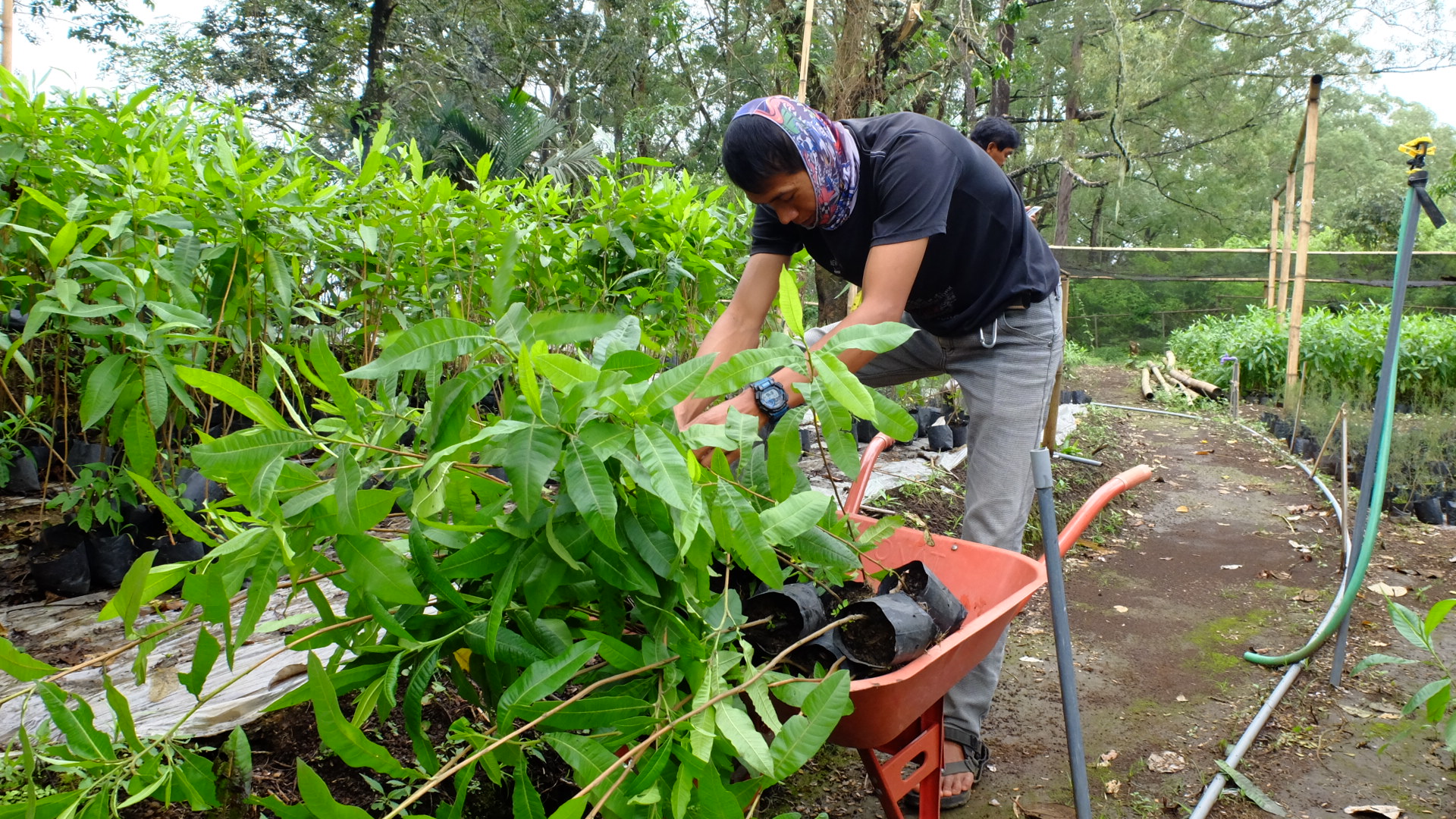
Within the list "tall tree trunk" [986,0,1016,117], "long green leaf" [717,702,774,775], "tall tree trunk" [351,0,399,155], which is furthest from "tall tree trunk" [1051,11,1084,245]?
"long green leaf" [717,702,774,775]

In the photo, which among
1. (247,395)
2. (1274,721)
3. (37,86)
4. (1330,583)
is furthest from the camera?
(1330,583)

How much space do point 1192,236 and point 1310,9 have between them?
372 inches

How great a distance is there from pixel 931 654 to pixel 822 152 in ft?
3.34

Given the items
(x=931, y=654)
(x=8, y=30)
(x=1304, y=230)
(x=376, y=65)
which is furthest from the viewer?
(x=376, y=65)

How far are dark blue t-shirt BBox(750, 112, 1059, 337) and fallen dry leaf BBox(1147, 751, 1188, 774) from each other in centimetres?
123

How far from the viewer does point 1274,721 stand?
2.48 meters

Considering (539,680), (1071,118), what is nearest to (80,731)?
(539,680)

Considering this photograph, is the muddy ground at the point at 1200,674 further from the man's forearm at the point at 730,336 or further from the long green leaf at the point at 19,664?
the long green leaf at the point at 19,664

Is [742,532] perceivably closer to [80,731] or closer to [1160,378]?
[80,731]

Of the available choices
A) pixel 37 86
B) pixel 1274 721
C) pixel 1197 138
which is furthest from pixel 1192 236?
pixel 37 86

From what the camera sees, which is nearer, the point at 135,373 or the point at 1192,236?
the point at 135,373

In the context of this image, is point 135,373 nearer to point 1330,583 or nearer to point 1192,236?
point 1330,583

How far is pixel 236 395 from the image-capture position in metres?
0.83

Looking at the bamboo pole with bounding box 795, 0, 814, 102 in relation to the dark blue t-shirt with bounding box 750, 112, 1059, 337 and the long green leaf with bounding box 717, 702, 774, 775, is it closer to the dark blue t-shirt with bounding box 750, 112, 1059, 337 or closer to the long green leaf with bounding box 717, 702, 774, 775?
the dark blue t-shirt with bounding box 750, 112, 1059, 337
